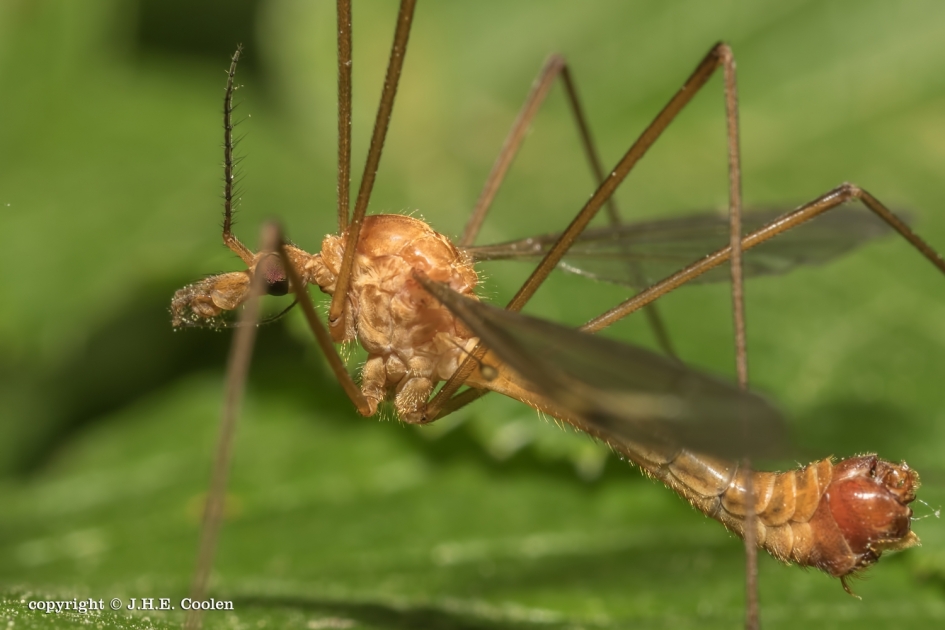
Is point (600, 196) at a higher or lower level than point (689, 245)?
higher

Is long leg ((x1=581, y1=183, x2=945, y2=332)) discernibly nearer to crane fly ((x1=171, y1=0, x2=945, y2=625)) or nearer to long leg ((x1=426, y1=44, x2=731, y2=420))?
crane fly ((x1=171, y1=0, x2=945, y2=625))

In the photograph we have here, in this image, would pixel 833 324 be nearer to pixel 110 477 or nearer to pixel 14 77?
pixel 110 477

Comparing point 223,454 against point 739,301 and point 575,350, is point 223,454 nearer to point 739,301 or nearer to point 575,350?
point 575,350

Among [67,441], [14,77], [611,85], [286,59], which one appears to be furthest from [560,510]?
[14,77]

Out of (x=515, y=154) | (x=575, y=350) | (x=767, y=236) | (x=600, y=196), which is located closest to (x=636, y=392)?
(x=575, y=350)

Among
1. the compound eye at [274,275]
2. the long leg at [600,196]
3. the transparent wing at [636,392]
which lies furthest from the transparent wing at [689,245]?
the transparent wing at [636,392]

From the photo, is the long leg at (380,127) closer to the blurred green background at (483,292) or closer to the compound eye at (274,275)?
the compound eye at (274,275)

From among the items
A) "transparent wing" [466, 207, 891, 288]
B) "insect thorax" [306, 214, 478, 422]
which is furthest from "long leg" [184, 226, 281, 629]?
"transparent wing" [466, 207, 891, 288]
